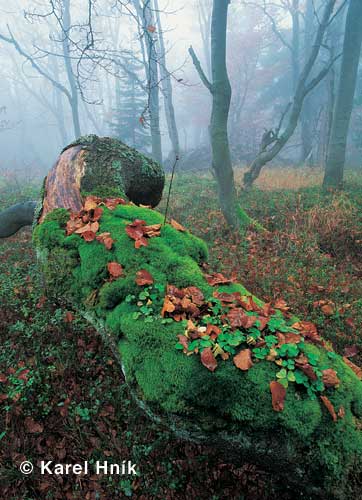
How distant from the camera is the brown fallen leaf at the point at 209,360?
183cm

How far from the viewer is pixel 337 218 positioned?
659 cm

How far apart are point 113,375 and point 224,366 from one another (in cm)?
199

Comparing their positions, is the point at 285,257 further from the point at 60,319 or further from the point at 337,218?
the point at 60,319

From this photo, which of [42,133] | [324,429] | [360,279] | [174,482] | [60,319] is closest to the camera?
[324,429]

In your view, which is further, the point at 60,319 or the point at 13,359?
the point at 60,319

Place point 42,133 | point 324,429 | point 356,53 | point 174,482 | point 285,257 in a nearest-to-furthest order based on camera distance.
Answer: point 324,429 → point 174,482 → point 285,257 → point 356,53 → point 42,133

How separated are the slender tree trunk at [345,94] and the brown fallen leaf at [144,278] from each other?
8.30 m

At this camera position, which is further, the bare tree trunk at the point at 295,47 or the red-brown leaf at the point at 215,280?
the bare tree trunk at the point at 295,47

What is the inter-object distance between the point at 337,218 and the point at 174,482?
5.86 m

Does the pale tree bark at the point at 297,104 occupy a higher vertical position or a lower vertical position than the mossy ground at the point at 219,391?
higher

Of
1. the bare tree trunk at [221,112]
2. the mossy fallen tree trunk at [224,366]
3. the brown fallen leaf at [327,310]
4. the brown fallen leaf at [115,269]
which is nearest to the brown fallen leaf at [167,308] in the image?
the mossy fallen tree trunk at [224,366]

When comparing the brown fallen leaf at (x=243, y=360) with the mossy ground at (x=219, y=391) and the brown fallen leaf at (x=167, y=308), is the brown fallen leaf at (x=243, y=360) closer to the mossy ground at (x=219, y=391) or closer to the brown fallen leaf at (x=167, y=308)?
the mossy ground at (x=219, y=391)

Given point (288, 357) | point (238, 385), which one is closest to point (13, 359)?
point (238, 385)

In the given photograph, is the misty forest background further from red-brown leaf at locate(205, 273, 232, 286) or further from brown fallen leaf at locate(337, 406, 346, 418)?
red-brown leaf at locate(205, 273, 232, 286)
